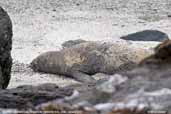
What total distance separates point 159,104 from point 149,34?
8.78 m

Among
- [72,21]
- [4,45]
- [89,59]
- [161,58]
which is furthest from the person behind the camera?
[72,21]

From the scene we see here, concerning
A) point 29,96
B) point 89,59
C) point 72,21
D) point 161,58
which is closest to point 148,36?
point 89,59

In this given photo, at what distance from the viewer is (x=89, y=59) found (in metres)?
8.80

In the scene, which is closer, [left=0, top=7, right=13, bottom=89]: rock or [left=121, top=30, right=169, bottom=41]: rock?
[left=0, top=7, right=13, bottom=89]: rock

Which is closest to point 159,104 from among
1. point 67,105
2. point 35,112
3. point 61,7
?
point 67,105

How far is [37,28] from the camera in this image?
38.4ft

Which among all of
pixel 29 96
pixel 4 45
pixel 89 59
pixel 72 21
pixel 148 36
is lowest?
A: pixel 72 21

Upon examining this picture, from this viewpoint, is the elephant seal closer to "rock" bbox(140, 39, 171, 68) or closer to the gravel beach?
the gravel beach

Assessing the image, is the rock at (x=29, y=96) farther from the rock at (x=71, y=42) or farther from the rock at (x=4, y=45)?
the rock at (x=71, y=42)

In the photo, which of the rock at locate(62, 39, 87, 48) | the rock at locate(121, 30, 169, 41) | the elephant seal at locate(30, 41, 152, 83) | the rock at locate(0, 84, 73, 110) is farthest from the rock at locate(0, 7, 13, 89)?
the rock at locate(121, 30, 169, 41)

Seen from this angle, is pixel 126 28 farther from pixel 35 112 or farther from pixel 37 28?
pixel 35 112

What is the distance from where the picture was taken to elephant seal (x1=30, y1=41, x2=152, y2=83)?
8430 millimetres

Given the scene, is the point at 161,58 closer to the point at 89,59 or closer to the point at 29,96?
the point at 29,96

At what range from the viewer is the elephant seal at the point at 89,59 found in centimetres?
843
